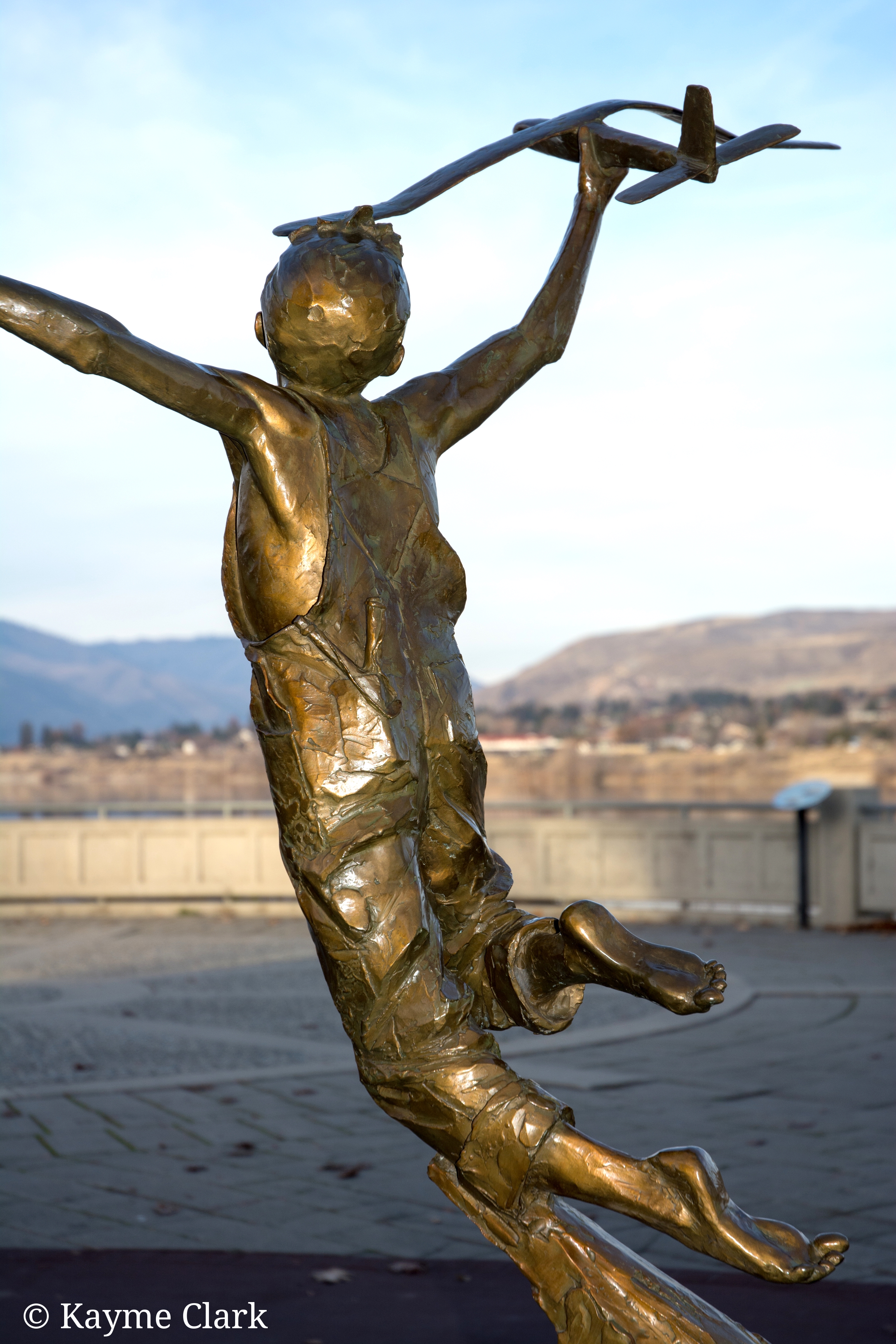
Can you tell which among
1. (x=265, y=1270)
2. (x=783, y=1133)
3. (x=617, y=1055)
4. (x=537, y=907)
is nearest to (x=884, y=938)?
(x=537, y=907)

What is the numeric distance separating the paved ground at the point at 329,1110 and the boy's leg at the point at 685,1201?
246 cm

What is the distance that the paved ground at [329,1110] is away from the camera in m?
4.81

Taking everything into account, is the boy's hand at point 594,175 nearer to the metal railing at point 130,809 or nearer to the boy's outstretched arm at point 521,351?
the boy's outstretched arm at point 521,351

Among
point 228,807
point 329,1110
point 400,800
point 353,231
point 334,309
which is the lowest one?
point 329,1110

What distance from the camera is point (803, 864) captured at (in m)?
13.0

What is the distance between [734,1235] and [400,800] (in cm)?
86

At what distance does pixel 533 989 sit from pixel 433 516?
2.93 ft

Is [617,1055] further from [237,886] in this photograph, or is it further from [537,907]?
[237,886]

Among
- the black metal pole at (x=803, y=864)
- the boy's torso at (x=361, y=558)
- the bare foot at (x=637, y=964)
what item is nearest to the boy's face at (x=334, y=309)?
the boy's torso at (x=361, y=558)

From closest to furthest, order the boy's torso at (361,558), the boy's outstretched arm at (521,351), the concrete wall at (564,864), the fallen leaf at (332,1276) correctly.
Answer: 1. the boy's torso at (361,558)
2. the boy's outstretched arm at (521,351)
3. the fallen leaf at (332,1276)
4. the concrete wall at (564,864)

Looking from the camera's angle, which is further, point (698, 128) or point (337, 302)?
point (698, 128)

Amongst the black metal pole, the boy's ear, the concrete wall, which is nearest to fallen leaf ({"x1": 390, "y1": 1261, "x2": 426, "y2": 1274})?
the boy's ear

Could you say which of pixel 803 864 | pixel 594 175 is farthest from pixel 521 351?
pixel 803 864

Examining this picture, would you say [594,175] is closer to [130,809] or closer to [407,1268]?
[407,1268]
